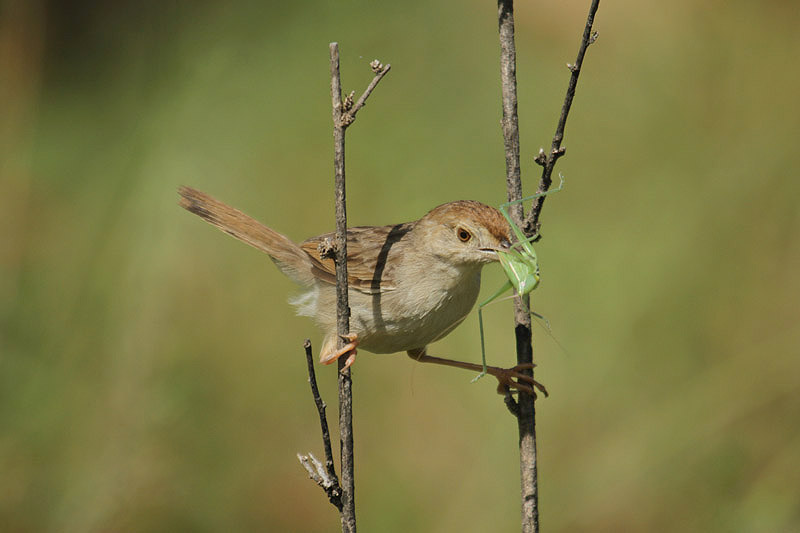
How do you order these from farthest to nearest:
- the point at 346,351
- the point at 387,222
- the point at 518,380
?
the point at 387,222 → the point at 518,380 → the point at 346,351

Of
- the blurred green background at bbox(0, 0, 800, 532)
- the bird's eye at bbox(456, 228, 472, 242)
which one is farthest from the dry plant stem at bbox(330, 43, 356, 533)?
the blurred green background at bbox(0, 0, 800, 532)

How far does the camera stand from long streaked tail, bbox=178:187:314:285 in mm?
3360

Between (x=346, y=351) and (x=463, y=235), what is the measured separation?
29.5 inches

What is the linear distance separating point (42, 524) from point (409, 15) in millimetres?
3990

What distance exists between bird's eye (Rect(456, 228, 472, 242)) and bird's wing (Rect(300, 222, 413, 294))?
0.29 metres

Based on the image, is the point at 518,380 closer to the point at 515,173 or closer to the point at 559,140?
the point at 515,173

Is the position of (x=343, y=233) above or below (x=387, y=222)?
below

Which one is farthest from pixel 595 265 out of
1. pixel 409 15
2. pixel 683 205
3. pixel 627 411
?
pixel 409 15

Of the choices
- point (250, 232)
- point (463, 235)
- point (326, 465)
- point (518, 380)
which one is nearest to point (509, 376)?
point (518, 380)

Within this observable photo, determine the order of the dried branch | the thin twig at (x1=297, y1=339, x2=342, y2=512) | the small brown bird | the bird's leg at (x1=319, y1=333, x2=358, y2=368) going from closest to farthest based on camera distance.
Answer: the thin twig at (x1=297, y1=339, x2=342, y2=512), the dried branch, the bird's leg at (x1=319, y1=333, x2=358, y2=368), the small brown bird

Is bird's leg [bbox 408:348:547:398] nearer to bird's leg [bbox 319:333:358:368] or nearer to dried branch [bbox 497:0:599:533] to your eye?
dried branch [bbox 497:0:599:533]

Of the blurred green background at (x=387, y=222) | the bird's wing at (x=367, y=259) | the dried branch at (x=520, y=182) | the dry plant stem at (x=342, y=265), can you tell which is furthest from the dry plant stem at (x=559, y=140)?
the blurred green background at (x=387, y=222)

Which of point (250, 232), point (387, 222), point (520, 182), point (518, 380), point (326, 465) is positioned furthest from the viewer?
point (387, 222)

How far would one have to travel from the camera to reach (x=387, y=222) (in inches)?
192
